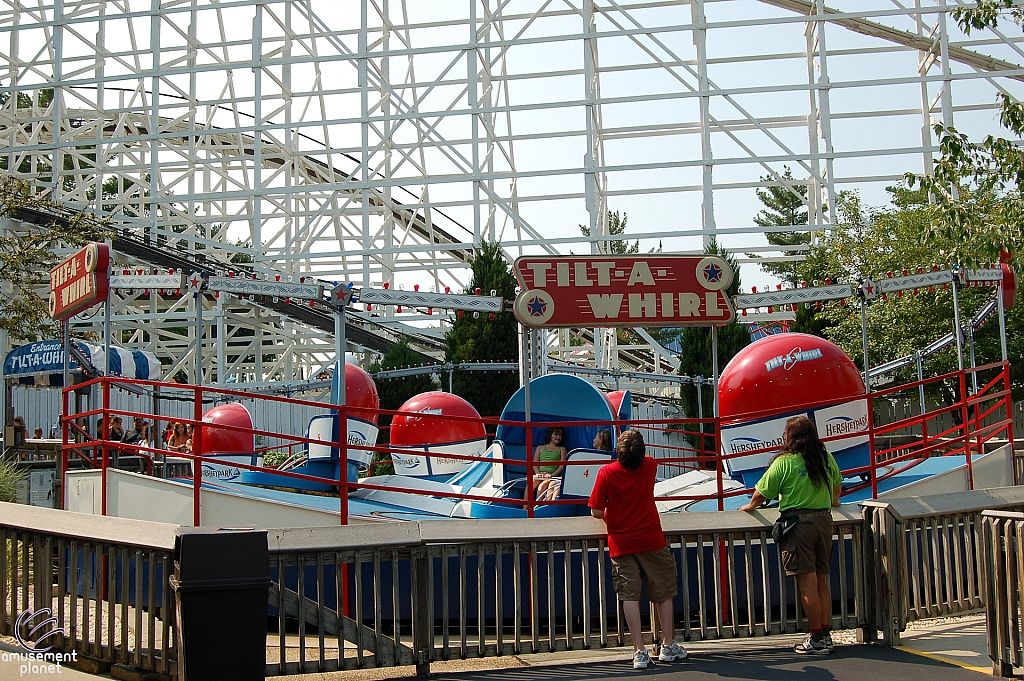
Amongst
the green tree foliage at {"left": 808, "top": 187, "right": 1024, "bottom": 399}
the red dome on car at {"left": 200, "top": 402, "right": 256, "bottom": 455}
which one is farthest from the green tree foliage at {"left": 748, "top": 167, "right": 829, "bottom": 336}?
the red dome on car at {"left": 200, "top": 402, "right": 256, "bottom": 455}

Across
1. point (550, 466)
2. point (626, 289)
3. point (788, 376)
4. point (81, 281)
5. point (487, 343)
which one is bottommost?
point (550, 466)

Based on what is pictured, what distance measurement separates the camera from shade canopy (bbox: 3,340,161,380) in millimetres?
24641

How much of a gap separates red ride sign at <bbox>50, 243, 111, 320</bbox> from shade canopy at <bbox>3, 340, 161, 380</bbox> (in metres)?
11.3

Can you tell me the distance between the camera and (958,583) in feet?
25.1

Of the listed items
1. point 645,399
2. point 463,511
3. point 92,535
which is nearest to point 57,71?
point 645,399

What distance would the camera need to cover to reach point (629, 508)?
6793 mm

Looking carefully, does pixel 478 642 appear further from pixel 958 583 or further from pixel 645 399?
pixel 645 399

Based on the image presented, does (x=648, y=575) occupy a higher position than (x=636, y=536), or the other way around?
(x=636, y=536)

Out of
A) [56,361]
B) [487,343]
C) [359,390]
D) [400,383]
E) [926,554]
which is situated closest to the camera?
[926,554]

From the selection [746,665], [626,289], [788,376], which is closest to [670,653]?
[746,665]

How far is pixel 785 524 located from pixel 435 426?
446 inches

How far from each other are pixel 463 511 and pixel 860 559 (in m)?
5.27

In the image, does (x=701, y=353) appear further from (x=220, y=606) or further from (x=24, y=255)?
(x=220, y=606)

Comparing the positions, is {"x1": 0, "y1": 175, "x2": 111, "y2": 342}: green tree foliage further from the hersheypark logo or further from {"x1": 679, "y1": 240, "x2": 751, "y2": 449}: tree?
{"x1": 679, "y1": 240, "x2": 751, "y2": 449}: tree
